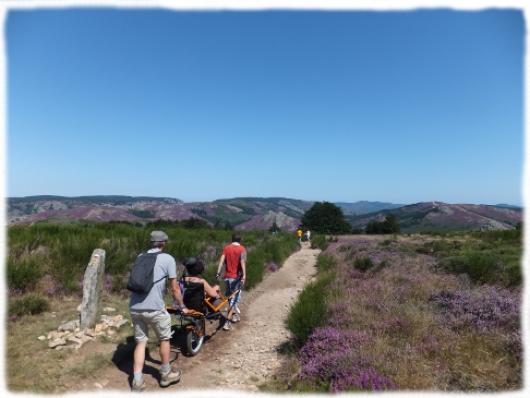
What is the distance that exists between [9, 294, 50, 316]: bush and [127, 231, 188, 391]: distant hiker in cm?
406

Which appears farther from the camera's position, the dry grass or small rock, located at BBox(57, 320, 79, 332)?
small rock, located at BBox(57, 320, 79, 332)

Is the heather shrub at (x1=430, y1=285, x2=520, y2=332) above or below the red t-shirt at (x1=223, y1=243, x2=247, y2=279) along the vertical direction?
below

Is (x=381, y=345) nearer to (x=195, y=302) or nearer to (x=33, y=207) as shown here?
(x=195, y=302)

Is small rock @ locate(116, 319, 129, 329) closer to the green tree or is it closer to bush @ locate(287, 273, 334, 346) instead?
bush @ locate(287, 273, 334, 346)

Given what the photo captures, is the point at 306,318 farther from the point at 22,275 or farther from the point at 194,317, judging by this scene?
the point at 22,275

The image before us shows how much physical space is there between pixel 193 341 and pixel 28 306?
3.93 meters

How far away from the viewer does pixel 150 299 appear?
15.2 feet

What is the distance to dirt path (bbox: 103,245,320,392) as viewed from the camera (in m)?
Result: 5.14

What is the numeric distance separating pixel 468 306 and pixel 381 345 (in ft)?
8.63

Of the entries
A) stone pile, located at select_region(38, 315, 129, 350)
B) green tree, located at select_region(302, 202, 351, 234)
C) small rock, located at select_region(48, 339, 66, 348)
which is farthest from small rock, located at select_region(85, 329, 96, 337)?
green tree, located at select_region(302, 202, 351, 234)

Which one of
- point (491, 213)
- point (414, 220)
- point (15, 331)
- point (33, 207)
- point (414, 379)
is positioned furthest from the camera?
point (33, 207)

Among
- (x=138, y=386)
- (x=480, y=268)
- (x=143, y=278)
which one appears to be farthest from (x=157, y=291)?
(x=480, y=268)

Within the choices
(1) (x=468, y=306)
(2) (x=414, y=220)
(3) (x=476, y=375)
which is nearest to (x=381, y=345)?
(3) (x=476, y=375)

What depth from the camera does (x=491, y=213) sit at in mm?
84812
